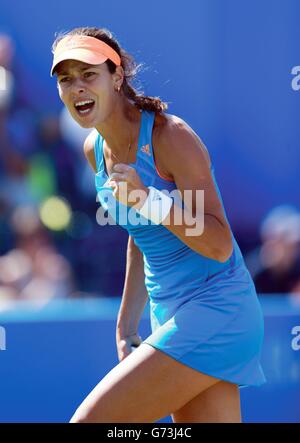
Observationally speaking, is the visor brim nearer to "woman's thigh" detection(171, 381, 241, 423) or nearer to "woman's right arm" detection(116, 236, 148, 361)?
"woman's right arm" detection(116, 236, 148, 361)

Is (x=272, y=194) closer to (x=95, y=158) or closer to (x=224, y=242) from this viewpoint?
(x=95, y=158)

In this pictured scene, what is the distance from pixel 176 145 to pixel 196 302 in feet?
1.47

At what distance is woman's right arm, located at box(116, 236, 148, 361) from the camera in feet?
9.18

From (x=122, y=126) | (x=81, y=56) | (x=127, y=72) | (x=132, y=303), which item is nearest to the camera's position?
(x=81, y=56)

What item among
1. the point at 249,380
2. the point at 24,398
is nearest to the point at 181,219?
the point at 249,380

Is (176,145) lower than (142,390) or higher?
higher

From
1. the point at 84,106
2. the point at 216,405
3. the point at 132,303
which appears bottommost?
the point at 216,405

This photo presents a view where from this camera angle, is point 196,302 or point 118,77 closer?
point 196,302

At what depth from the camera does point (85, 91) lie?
2480mm

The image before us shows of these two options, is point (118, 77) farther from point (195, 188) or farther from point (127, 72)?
point (195, 188)

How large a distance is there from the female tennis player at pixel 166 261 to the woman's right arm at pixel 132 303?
0.56 ft

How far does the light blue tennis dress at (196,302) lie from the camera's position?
2424 millimetres

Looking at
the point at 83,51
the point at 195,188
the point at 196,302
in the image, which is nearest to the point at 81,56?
the point at 83,51
